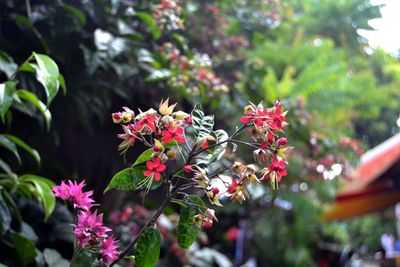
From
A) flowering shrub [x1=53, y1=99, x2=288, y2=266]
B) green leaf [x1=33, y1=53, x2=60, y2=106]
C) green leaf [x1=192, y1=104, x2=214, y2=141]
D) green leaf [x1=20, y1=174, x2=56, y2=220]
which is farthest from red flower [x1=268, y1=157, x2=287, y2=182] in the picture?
green leaf [x1=20, y1=174, x2=56, y2=220]

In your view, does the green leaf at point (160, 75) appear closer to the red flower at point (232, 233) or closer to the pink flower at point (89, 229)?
the pink flower at point (89, 229)

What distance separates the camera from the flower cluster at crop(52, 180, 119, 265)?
698 millimetres

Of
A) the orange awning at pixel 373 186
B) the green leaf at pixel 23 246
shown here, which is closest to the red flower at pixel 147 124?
the green leaf at pixel 23 246

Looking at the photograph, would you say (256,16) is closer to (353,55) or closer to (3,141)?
(3,141)

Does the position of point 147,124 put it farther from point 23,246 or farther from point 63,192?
point 23,246

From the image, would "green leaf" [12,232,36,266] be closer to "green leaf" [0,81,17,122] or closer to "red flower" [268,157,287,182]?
"green leaf" [0,81,17,122]

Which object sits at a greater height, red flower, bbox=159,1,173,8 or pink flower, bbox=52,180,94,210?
pink flower, bbox=52,180,94,210

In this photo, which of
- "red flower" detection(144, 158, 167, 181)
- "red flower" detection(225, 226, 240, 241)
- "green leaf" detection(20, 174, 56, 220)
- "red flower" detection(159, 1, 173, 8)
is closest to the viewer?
"red flower" detection(144, 158, 167, 181)

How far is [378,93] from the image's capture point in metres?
3.41

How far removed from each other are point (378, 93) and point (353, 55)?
0.90 m

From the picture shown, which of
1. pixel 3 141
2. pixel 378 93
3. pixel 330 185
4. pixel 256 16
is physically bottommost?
pixel 330 185

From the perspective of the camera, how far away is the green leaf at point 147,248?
0.71m

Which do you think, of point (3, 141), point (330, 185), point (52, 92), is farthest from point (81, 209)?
point (330, 185)

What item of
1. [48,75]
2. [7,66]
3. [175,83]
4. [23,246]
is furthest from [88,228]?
[175,83]
